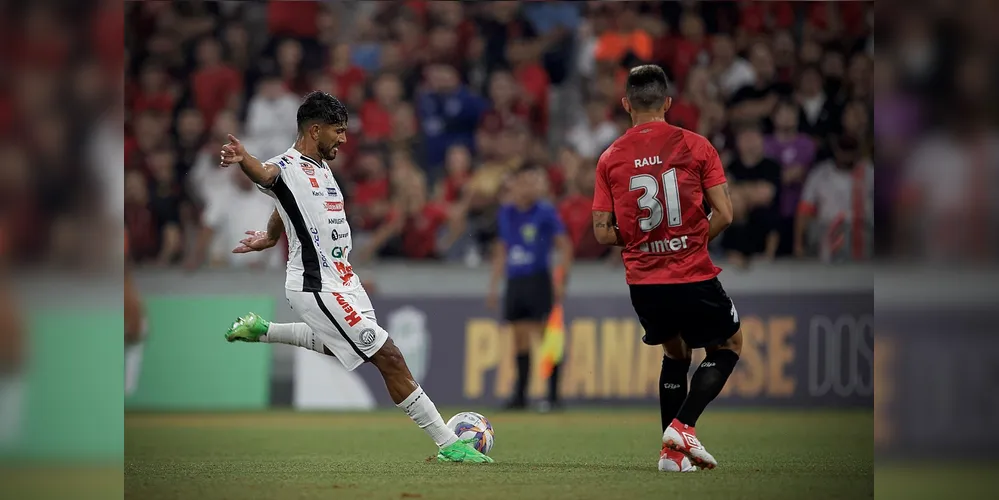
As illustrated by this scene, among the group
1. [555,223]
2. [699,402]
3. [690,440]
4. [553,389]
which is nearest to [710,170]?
[699,402]

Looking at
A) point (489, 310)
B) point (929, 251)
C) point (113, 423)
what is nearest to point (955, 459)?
point (929, 251)

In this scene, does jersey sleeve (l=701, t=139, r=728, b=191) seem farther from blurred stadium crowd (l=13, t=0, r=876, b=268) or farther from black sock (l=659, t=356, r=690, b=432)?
blurred stadium crowd (l=13, t=0, r=876, b=268)

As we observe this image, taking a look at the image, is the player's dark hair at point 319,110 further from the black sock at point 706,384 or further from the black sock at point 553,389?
the black sock at point 553,389

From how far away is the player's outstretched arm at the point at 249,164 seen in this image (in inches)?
259

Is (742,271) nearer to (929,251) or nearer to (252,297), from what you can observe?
(252,297)

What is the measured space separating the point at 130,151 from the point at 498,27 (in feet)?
17.2

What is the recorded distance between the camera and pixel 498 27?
16.9m

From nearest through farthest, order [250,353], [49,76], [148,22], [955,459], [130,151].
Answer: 1. [49,76]
2. [955,459]
3. [250,353]
4. [130,151]
5. [148,22]

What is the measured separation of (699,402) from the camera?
701 cm

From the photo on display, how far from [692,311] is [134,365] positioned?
8807 millimetres

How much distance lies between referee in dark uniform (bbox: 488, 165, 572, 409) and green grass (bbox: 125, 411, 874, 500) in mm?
1174

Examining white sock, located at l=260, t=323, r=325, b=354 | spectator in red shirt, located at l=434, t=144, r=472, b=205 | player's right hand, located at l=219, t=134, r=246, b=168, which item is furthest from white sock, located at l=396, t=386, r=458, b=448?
spectator in red shirt, located at l=434, t=144, r=472, b=205

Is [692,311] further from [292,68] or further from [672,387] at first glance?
[292,68]

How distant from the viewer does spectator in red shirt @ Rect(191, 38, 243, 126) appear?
16234 mm
